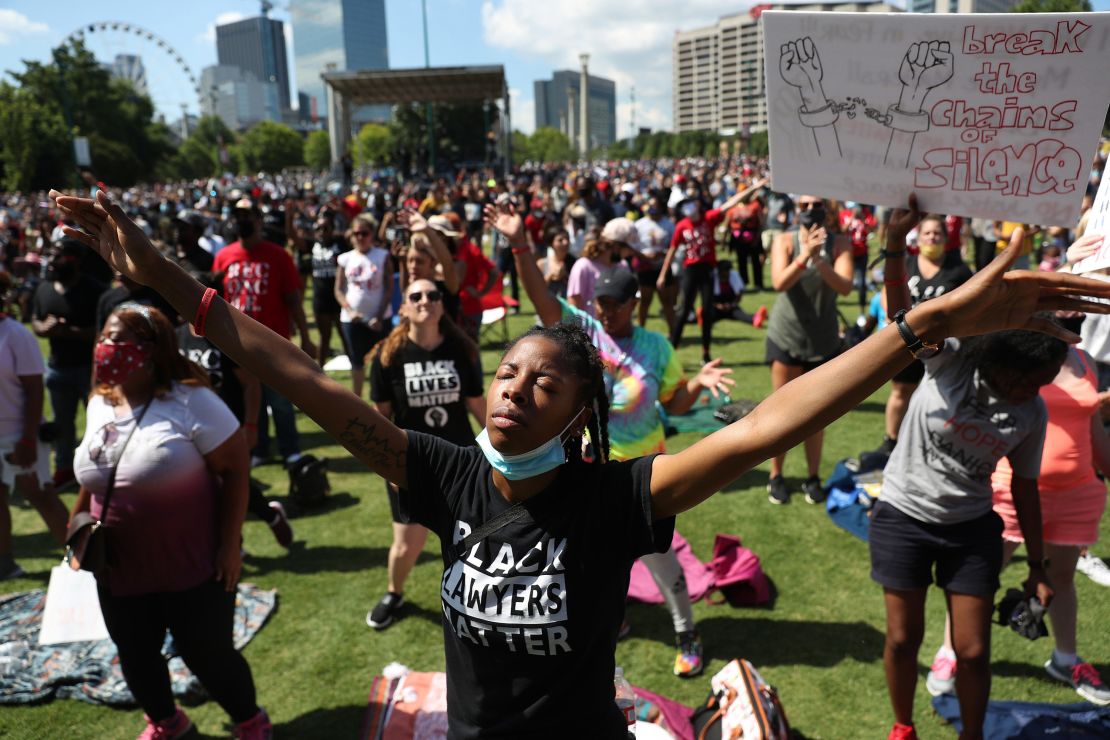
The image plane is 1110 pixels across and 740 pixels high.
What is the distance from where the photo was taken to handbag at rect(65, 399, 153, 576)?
3021 millimetres

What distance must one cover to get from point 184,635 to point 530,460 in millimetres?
2184

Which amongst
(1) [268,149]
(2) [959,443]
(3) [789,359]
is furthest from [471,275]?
(1) [268,149]

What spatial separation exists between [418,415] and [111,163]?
72.4 metres

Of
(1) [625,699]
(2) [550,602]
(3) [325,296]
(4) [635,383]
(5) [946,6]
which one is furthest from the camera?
(3) [325,296]

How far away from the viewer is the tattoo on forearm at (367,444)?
6.82 feet

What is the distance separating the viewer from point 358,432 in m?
2.08

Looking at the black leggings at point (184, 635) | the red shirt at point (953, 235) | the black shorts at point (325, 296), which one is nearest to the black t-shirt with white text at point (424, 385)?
the black leggings at point (184, 635)

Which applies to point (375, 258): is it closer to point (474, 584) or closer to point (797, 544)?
point (797, 544)

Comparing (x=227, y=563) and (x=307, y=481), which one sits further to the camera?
Result: (x=307, y=481)

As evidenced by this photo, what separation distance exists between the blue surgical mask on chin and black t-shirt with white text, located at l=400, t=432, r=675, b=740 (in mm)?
99

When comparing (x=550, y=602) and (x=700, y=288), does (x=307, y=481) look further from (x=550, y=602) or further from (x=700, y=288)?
(x=700, y=288)

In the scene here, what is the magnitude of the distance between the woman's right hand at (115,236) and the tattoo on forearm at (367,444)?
2.14 feet

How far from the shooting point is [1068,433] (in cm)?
362

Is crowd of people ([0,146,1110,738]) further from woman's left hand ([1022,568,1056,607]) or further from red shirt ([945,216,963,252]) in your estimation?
red shirt ([945,216,963,252])
